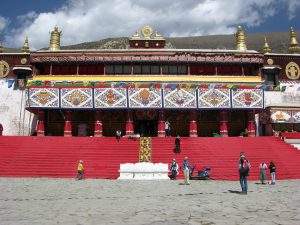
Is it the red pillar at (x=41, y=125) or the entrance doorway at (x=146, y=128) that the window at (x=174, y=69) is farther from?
the red pillar at (x=41, y=125)

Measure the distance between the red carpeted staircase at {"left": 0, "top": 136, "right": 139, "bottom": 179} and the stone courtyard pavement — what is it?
684 centimetres

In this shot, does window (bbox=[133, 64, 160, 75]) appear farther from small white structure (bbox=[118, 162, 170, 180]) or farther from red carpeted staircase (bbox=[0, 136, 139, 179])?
small white structure (bbox=[118, 162, 170, 180])

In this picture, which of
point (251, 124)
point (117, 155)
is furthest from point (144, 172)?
point (251, 124)

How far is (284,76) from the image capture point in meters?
37.6

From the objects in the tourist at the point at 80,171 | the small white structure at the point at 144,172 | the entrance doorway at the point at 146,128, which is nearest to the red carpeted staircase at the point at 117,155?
the small white structure at the point at 144,172

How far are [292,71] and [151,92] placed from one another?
58.4ft

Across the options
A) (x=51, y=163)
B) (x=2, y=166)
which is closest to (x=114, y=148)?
(x=51, y=163)

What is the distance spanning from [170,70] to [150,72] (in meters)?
2.19

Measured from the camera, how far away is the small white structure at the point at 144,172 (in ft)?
66.8

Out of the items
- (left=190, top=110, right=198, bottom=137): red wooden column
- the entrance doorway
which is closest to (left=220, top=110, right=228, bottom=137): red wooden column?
(left=190, top=110, right=198, bottom=137): red wooden column

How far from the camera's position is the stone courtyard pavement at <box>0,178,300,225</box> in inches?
331

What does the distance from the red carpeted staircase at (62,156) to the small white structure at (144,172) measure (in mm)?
878

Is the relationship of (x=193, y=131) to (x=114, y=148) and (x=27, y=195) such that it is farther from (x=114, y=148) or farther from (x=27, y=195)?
(x=27, y=195)

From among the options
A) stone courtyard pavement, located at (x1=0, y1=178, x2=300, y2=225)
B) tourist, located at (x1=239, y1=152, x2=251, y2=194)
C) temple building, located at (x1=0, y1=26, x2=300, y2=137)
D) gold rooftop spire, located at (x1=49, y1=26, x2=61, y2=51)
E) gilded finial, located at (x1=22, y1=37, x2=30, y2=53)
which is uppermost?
gold rooftop spire, located at (x1=49, y1=26, x2=61, y2=51)
